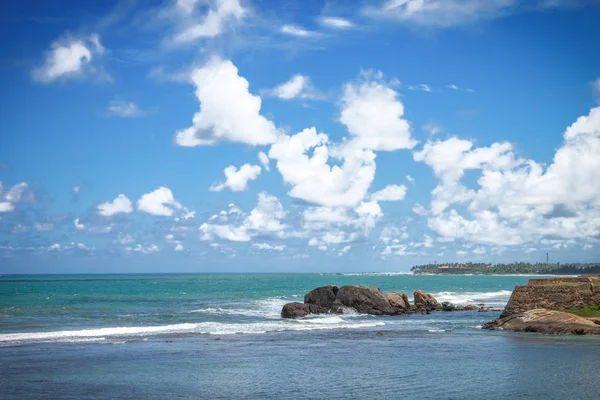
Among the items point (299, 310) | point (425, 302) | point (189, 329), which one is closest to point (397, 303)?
point (425, 302)

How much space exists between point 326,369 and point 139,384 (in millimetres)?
8207

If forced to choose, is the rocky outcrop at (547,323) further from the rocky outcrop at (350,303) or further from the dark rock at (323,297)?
the dark rock at (323,297)

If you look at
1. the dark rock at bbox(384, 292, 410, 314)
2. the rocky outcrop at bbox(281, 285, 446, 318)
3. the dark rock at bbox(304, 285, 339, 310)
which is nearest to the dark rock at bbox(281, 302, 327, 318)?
the rocky outcrop at bbox(281, 285, 446, 318)

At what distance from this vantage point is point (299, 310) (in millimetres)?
59688

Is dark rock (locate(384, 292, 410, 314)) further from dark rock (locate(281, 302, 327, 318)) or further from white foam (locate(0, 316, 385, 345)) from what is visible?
white foam (locate(0, 316, 385, 345))

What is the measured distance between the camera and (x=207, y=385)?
23766 mm

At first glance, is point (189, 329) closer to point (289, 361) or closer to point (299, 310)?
point (299, 310)

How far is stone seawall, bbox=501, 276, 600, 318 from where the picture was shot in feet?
144

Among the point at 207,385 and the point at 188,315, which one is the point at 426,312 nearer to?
the point at 188,315

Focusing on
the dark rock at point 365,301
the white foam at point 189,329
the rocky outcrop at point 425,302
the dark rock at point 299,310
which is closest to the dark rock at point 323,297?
the dark rock at point 365,301

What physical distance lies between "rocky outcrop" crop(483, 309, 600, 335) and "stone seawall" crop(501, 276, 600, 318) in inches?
89.1

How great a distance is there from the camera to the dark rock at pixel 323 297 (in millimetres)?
63125

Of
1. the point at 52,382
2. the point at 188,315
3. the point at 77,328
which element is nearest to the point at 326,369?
the point at 52,382

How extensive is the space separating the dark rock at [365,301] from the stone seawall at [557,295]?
17.4 metres
